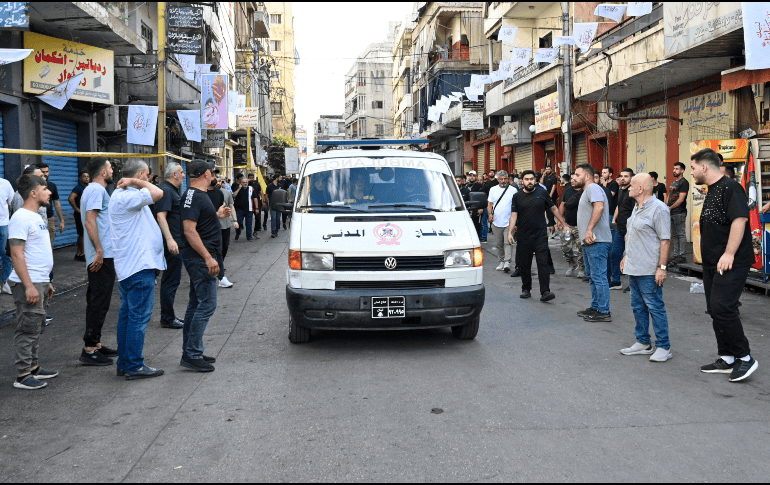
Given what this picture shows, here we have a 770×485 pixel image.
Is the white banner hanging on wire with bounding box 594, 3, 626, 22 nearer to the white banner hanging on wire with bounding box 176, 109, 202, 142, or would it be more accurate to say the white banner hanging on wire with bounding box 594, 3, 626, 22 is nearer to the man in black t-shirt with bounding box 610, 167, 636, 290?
the man in black t-shirt with bounding box 610, 167, 636, 290

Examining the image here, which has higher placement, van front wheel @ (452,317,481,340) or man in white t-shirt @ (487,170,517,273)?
man in white t-shirt @ (487,170,517,273)

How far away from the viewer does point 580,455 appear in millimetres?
3984

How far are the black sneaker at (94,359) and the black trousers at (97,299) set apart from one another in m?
0.08

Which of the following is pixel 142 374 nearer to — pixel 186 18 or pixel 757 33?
pixel 757 33

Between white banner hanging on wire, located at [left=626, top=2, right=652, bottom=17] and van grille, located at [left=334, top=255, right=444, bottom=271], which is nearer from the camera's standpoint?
van grille, located at [left=334, top=255, right=444, bottom=271]

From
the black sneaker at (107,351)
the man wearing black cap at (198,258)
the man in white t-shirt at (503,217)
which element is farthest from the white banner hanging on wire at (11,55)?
the man in white t-shirt at (503,217)

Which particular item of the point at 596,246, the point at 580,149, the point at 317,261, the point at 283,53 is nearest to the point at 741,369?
the point at 596,246

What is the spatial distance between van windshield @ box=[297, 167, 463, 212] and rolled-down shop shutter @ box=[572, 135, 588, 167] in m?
16.6

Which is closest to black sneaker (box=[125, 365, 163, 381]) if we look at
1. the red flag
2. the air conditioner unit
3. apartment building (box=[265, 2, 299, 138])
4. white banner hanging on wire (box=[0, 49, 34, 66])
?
white banner hanging on wire (box=[0, 49, 34, 66])

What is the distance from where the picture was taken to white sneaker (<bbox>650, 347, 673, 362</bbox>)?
6273mm

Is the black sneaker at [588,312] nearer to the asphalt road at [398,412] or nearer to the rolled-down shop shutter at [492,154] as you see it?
the asphalt road at [398,412]

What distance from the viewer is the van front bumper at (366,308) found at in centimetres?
636

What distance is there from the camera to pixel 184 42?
64.7 ft

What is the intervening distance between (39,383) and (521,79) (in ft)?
71.9
